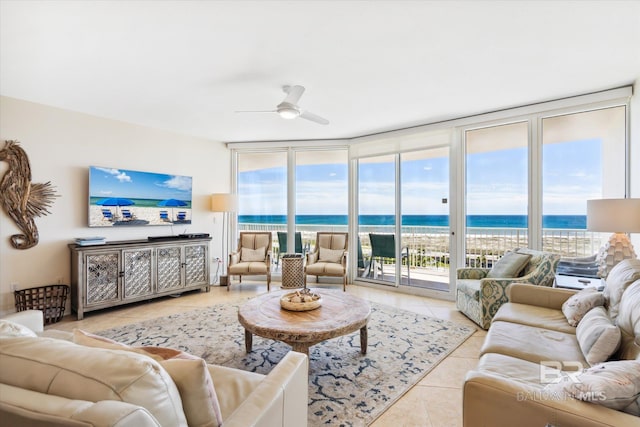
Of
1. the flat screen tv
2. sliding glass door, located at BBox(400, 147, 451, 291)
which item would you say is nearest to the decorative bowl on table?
sliding glass door, located at BBox(400, 147, 451, 291)

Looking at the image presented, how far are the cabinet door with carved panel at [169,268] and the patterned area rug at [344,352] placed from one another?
0.82 m

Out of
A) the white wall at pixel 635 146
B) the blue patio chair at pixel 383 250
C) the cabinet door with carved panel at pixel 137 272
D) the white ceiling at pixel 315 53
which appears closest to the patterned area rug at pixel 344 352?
the cabinet door with carved panel at pixel 137 272

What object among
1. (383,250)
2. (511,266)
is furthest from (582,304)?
(383,250)

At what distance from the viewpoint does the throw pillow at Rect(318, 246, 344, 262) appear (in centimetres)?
480

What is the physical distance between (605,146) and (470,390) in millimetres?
3670

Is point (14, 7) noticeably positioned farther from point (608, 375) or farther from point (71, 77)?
point (608, 375)

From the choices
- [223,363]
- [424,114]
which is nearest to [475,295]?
[424,114]

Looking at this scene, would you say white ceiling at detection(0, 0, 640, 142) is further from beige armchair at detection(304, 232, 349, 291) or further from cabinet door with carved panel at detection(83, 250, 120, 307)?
beige armchair at detection(304, 232, 349, 291)

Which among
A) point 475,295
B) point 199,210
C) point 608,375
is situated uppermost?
point 199,210

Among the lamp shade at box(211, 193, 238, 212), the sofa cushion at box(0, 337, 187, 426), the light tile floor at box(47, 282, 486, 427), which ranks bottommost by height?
the light tile floor at box(47, 282, 486, 427)

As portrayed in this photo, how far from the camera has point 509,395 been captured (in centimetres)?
116

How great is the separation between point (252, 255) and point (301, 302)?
2673 mm

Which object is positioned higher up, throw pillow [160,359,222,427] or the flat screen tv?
the flat screen tv

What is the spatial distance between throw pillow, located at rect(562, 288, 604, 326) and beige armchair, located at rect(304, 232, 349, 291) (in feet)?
9.00
